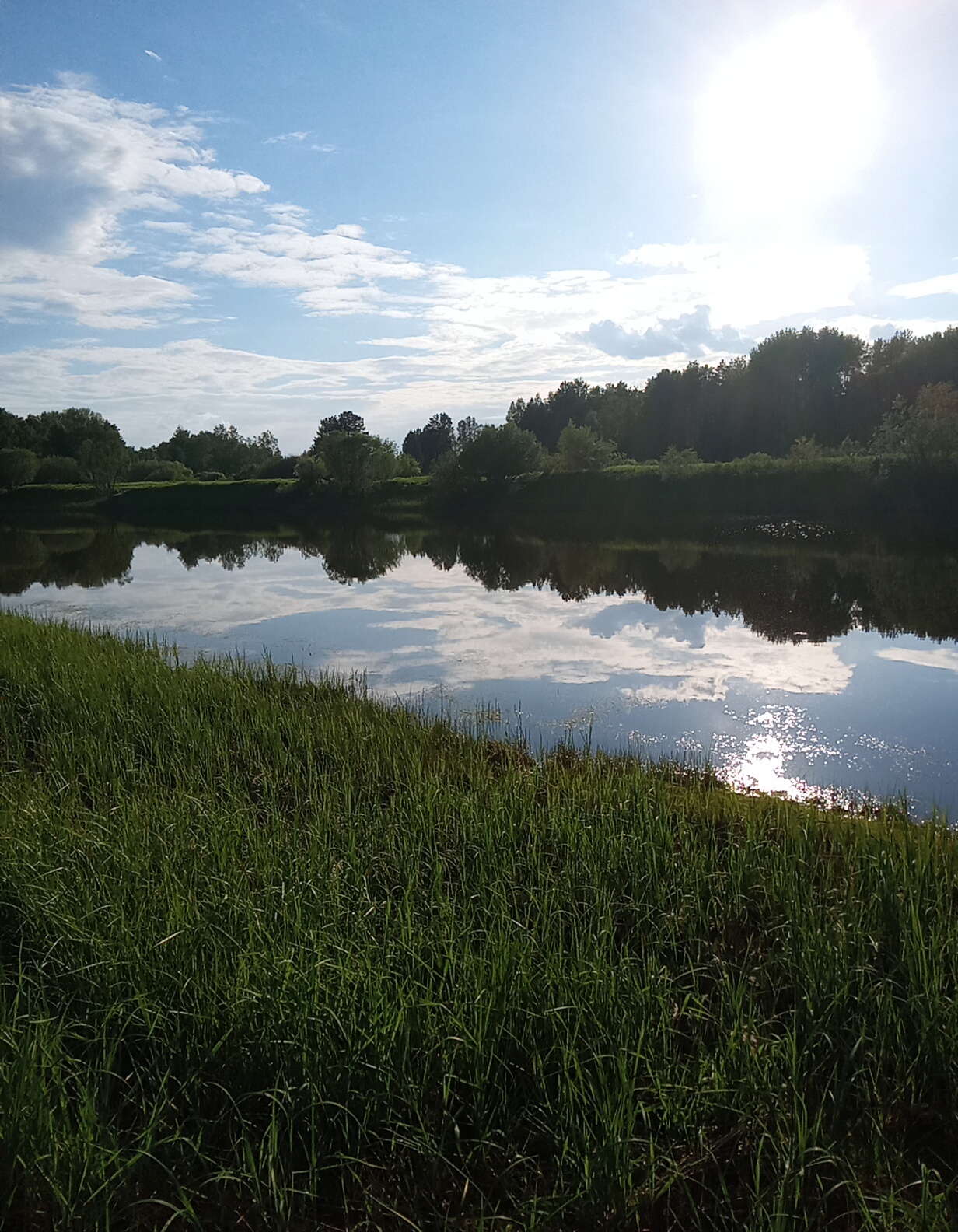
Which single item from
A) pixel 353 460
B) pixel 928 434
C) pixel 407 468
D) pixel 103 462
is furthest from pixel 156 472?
pixel 928 434

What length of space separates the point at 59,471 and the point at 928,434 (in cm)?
6571

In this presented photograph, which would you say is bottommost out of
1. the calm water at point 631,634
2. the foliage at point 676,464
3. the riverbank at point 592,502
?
the calm water at point 631,634

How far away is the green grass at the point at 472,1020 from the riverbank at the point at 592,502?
2789 centimetres

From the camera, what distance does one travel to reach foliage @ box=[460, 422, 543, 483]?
162 ft

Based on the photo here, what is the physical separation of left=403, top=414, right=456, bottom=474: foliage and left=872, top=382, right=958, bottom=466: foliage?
70.1 meters

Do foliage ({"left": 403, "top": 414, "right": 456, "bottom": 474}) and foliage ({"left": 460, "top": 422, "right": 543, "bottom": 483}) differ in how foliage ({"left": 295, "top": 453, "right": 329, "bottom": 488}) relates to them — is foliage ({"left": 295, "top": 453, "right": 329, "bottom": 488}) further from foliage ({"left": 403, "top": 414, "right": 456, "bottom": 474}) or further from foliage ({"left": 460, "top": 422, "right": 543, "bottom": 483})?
foliage ({"left": 403, "top": 414, "right": 456, "bottom": 474})

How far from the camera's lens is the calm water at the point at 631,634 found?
29.3ft

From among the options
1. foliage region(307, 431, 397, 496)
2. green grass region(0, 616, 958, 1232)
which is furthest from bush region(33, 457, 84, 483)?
green grass region(0, 616, 958, 1232)

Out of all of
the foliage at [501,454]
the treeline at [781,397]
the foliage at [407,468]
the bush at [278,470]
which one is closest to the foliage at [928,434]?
the treeline at [781,397]

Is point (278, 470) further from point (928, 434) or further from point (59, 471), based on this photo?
point (928, 434)

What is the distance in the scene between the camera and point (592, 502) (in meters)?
44.7

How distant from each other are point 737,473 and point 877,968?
3954 centimetres

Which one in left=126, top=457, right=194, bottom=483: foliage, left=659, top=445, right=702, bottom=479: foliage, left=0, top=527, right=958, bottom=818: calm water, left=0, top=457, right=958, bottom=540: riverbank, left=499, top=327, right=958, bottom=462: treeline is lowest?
left=0, top=527, right=958, bottom=818: calm water

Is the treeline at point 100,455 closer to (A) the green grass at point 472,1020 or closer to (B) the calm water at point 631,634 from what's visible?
(B) the calm water at point 631,634
